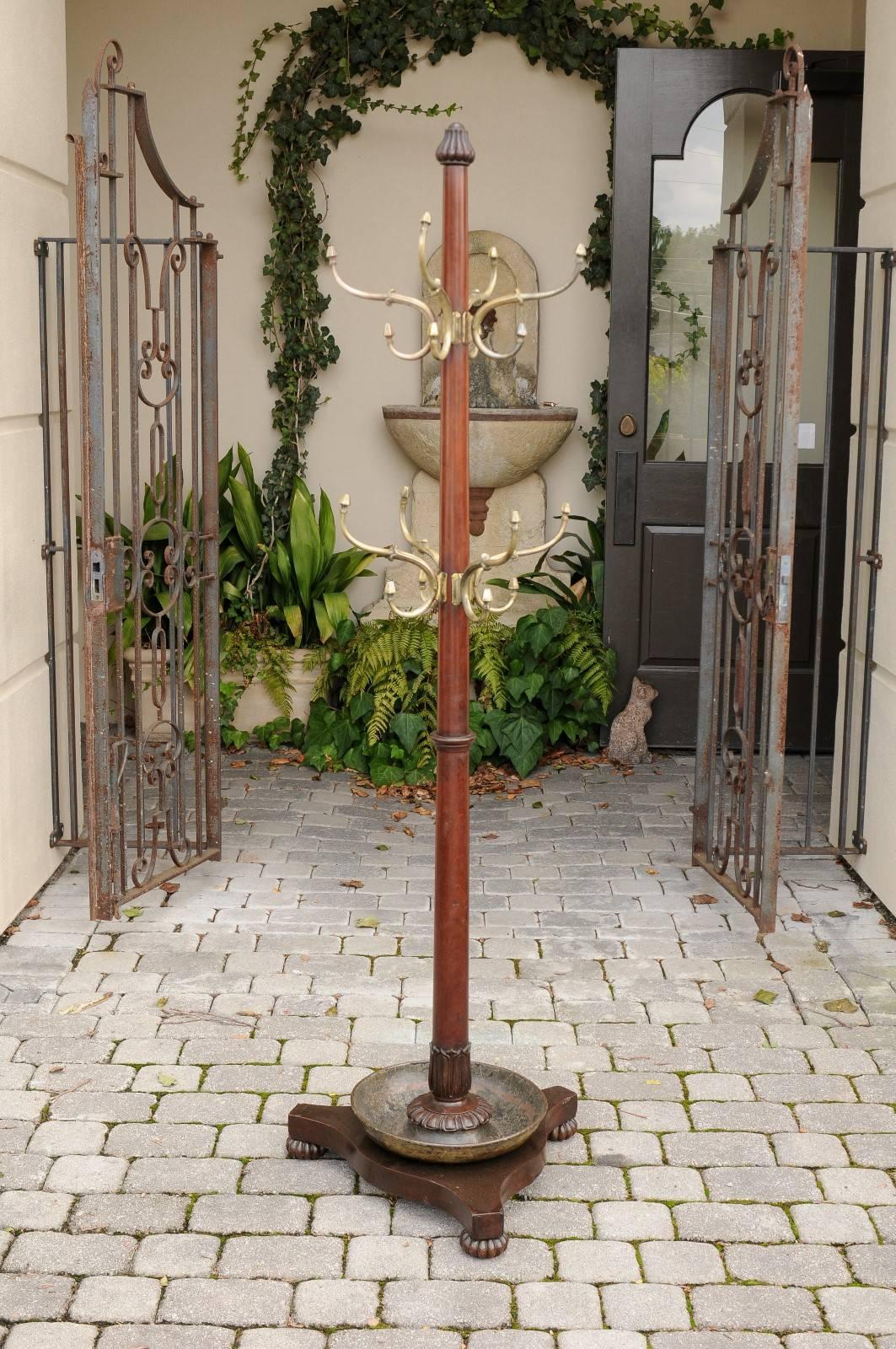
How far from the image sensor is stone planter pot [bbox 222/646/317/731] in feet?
20.5

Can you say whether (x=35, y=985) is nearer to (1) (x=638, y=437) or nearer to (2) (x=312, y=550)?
(2) (x=312, y=550)

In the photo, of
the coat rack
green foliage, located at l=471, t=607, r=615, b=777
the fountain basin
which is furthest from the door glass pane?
the coat rack

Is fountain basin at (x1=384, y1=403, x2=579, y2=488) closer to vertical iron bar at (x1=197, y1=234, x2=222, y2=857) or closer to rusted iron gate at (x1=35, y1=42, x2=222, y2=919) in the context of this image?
rusted iron gate at (x1=35, y1=42, x2=222, y2=919)

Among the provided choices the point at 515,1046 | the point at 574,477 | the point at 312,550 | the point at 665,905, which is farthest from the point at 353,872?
the point at 574,477

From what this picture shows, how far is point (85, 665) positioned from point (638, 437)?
9.47 feet

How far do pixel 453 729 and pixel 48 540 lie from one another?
2162mm

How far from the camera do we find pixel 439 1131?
2.78 metres

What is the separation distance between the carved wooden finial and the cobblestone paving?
1928mm

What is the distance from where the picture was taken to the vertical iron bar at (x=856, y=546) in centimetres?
440

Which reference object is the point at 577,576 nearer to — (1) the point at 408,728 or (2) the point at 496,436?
(2) the point at 496,436

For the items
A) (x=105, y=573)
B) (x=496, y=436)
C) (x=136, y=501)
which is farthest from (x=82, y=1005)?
(x=496, y=436)

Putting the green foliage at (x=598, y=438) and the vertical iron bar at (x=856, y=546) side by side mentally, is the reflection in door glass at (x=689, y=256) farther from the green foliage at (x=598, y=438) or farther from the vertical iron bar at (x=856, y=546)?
the vertical iron bar at (x=856, y=546)

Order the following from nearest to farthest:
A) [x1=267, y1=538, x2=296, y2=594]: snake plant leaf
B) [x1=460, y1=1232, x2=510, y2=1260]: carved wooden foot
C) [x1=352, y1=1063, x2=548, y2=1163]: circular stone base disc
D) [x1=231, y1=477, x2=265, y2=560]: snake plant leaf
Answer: [x1=460, y1=1232, x2=510, y2=1260]: carved wooden foot
[x1=352, y1=1063, x2=548, y2=1163]: circular stone base disc
[x1=267, y1=538, x2=296, y2=594]: snake plant leaf
[x1=231, y1=477, x2=265, y2=560]: snake plant leaf

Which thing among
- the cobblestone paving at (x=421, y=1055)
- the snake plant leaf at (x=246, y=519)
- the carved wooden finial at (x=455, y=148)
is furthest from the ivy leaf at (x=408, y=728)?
the carved wooden finial at (x=455, y=148)
